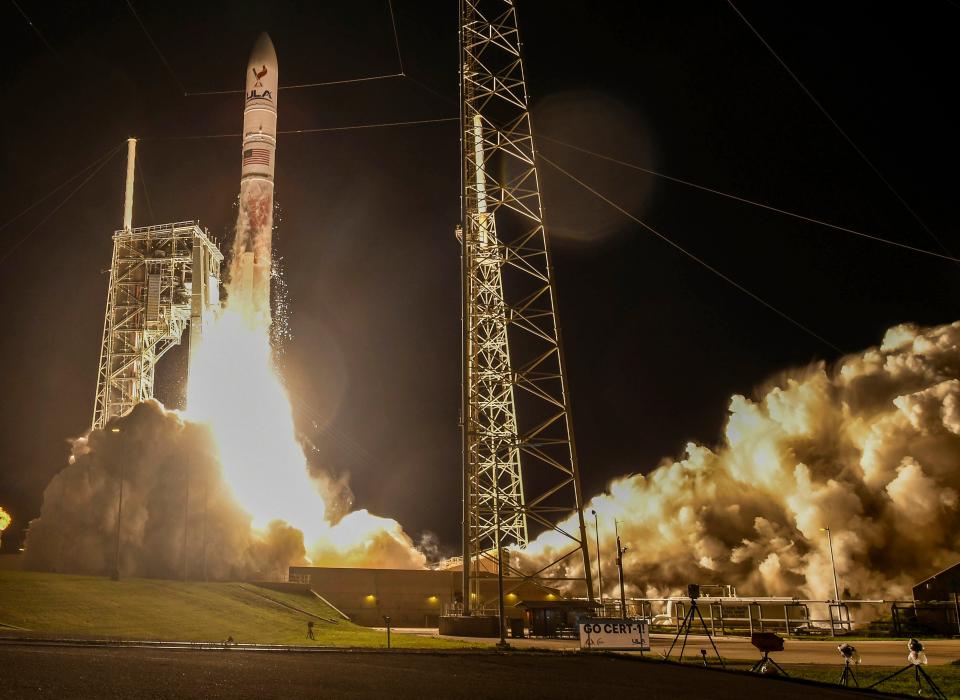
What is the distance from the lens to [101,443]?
52594 millimetres

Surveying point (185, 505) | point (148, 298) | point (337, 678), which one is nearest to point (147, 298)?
point (148, 298)

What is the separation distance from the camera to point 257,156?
60125 mm

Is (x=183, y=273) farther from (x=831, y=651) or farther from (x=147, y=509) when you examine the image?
(x=831, y=651)

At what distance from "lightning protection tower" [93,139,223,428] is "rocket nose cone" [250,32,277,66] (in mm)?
12794

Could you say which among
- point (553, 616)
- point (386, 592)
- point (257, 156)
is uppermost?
point (257, 156)

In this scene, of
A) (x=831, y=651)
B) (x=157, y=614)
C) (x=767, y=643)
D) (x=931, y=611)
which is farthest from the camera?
(x=931, y=611)

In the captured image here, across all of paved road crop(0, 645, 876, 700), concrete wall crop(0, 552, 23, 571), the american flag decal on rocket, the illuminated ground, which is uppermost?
the american flag decal on rocket

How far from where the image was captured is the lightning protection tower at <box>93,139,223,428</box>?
207ft

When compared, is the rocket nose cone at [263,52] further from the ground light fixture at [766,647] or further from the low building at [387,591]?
the ground light fixture at [766,647]

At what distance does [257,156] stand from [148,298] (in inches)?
524

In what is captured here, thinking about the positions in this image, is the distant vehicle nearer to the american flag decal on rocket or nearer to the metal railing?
the metal railing

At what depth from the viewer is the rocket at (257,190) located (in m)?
60.2

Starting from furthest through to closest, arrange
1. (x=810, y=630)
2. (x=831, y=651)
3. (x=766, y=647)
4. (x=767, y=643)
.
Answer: (x=810, y=630) < (x=831, y=651) < (x=767, y=643) < (x=766, y=647)

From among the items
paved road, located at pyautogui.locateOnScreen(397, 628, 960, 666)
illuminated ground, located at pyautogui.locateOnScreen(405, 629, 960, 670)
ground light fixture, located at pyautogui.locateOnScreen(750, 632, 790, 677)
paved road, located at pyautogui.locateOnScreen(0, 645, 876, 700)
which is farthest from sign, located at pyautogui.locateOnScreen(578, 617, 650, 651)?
ground light fixture, located at pyautogui.locateOnScreen(750, 632, 790, 677)
